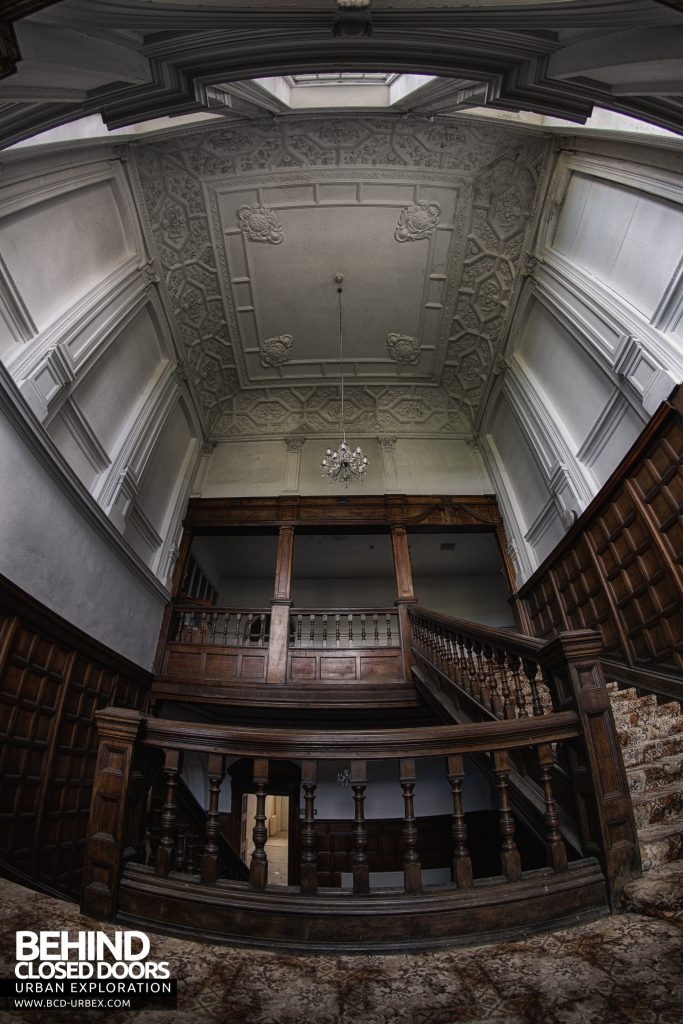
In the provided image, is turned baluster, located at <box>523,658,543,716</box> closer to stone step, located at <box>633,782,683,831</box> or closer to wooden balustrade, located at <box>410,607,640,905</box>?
wooden balustrade, located at <box>410,607,640,905</box>

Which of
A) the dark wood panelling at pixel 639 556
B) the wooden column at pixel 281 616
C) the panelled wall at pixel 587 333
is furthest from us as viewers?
the wooden column at pixel 281 616

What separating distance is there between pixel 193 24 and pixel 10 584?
13.2 feet

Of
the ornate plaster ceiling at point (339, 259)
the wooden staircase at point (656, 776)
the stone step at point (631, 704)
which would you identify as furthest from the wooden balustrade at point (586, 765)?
the ornate plaster ceiling at point (339, 259)

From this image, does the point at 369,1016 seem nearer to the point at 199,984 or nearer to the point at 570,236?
the point at 199,984

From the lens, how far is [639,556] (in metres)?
4.71

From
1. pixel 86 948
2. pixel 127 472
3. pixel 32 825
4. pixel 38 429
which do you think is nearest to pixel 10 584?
pixel 38 429

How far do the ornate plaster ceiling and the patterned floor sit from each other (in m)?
7.70

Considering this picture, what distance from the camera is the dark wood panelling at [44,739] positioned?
151 inches

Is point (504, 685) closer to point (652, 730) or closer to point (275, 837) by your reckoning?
point (652, 730)

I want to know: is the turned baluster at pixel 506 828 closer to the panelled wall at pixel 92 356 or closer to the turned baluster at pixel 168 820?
the turned baluster at pixel 168 820

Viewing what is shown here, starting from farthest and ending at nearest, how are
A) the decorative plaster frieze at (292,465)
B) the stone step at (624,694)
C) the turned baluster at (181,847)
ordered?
the decorative plaster frieze at (292,465), the stone step at (624,694), the turned baluster at (181,847)

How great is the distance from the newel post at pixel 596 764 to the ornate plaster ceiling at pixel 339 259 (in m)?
6.86

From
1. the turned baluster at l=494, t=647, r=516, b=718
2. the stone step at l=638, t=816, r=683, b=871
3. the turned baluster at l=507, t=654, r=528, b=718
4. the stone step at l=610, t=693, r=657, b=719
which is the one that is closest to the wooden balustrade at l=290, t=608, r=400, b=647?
the stone step at l=610, t=693, r=657, b=719

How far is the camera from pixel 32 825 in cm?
397
